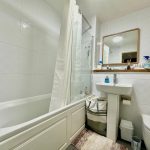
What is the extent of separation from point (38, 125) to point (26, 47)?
3.99 ft

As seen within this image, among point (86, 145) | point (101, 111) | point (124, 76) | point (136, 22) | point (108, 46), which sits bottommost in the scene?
point (86, 145)

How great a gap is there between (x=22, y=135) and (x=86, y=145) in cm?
103

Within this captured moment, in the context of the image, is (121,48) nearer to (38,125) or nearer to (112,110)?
(112,110)

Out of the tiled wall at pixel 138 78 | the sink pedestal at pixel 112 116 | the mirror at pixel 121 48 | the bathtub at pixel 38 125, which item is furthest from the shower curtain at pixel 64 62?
the mirror at pixel 121 48

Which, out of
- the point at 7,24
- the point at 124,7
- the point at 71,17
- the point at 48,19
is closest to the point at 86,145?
the point at 71,17

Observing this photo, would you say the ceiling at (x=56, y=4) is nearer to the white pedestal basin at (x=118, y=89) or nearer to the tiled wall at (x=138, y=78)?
the tiled wall at (x=138, y=78)

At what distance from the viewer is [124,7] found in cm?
196

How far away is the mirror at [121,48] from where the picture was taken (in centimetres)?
197

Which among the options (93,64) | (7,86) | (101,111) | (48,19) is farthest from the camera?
(93,64)

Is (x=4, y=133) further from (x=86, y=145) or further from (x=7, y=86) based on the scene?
(x=86, y=145)

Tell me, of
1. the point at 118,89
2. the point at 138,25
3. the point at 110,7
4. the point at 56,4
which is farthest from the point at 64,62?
the point at 138,25

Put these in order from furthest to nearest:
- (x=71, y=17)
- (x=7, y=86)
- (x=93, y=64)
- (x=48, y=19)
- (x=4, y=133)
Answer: (x=93, y=64), (x=48, y=19), (x=7, y=86), (x=71, y=17), (x=4, y=133)

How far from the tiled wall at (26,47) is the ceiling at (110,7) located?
2.10 ft

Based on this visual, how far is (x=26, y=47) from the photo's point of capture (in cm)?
168
